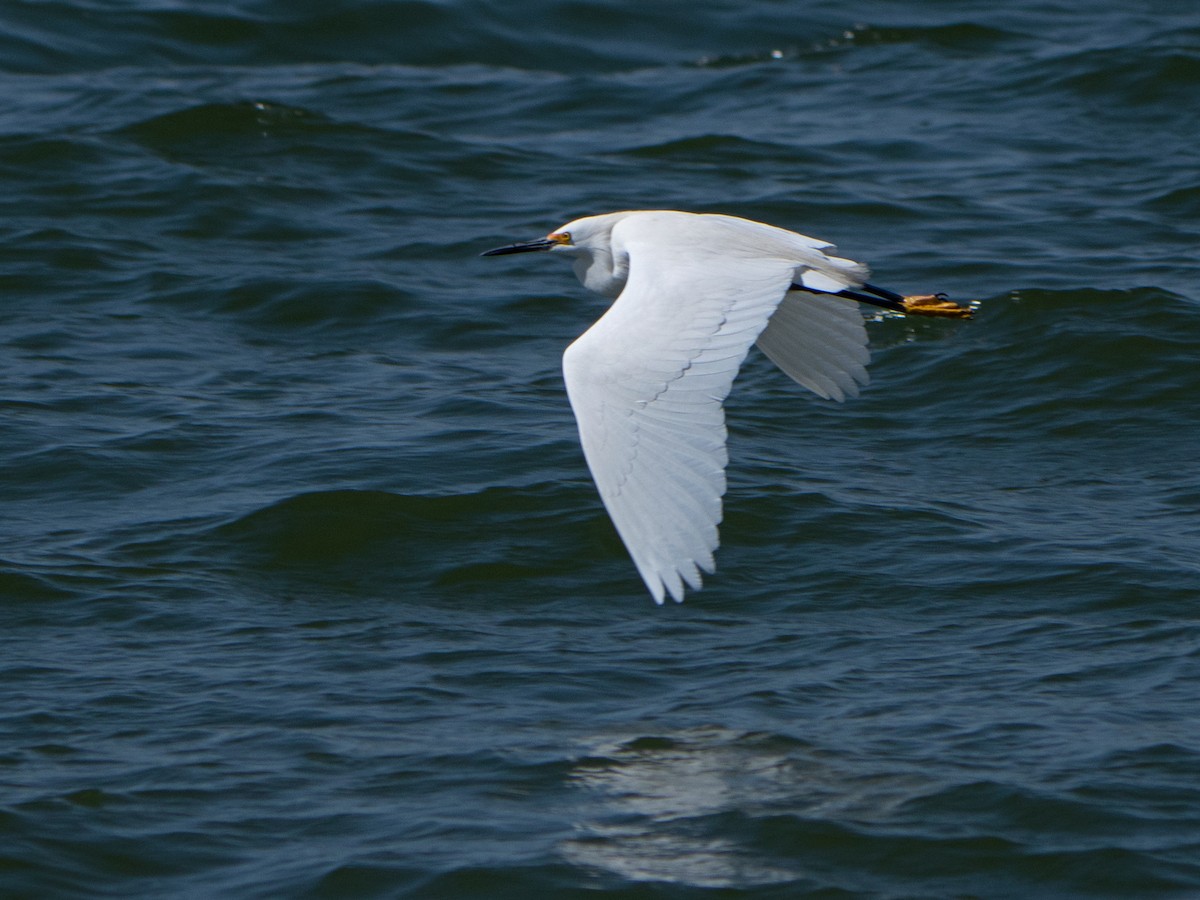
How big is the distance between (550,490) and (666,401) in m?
1.96

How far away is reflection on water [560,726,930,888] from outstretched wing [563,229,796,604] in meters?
0.56

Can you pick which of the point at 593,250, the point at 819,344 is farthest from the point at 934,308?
the point at 593,250

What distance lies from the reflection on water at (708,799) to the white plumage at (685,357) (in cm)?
43

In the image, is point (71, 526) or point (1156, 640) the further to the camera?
point (71, 526)

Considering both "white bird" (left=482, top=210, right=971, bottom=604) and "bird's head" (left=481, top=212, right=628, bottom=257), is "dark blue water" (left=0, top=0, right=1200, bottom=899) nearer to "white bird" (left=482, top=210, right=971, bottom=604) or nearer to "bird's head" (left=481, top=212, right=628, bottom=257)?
"white bird" (left=482, top=210, right=971, bottom=604)

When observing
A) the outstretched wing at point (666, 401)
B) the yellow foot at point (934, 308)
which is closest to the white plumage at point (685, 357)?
the outstretched wing at point (666, 401)

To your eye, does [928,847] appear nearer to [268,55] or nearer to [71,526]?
[71,526]

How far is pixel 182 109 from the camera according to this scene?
33.4ft

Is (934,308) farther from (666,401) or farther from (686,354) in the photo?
(666,401)

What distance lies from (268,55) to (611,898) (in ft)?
28.2

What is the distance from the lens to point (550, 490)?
20.4 feet

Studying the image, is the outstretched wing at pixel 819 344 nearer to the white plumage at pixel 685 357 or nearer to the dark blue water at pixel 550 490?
the white plumage at pixel 685 357

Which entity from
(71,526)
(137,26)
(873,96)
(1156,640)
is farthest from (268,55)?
(1156,640)

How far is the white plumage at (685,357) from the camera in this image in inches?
159
